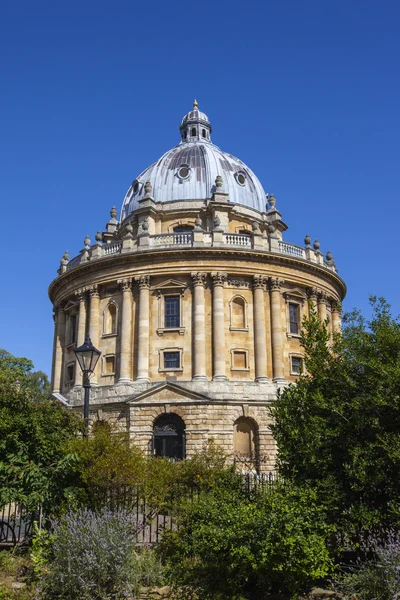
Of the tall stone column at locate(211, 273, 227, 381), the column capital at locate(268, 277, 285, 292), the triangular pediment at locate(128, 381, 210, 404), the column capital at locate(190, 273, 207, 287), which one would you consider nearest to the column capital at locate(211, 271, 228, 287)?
the tall stone column at locate(211, 273, 227, 381)

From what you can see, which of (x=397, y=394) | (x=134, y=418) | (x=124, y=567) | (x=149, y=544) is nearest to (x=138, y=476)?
(x=149, y=544)

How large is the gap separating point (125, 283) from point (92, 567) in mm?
28715

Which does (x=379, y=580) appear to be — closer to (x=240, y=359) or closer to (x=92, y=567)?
(x=92, y=567)

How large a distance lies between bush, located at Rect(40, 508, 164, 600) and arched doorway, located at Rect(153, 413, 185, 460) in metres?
23.2

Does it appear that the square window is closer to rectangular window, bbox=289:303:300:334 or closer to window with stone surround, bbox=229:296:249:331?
window with stone surround, bbox=229:296:249:331

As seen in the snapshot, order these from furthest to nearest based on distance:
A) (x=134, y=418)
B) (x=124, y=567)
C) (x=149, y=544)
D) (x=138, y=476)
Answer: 1. (x=134, y=418)
2. (x=138, y=476)
3. (x=149, y=544)
4. (x=124, y=567)

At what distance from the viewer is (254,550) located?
9.99m

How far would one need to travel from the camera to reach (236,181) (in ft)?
155

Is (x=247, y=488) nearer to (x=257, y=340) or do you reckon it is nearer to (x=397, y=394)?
(x=397, y=394)

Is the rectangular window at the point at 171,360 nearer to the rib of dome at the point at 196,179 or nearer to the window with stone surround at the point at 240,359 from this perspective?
the window with stone surround at the point at 240,359

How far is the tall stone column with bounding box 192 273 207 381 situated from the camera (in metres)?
35.5

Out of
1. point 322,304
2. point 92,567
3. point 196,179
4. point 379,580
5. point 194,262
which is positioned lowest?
point 379,580

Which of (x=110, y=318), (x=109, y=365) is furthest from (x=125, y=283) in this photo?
(x=109, y=365)

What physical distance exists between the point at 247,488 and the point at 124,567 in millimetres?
4453
